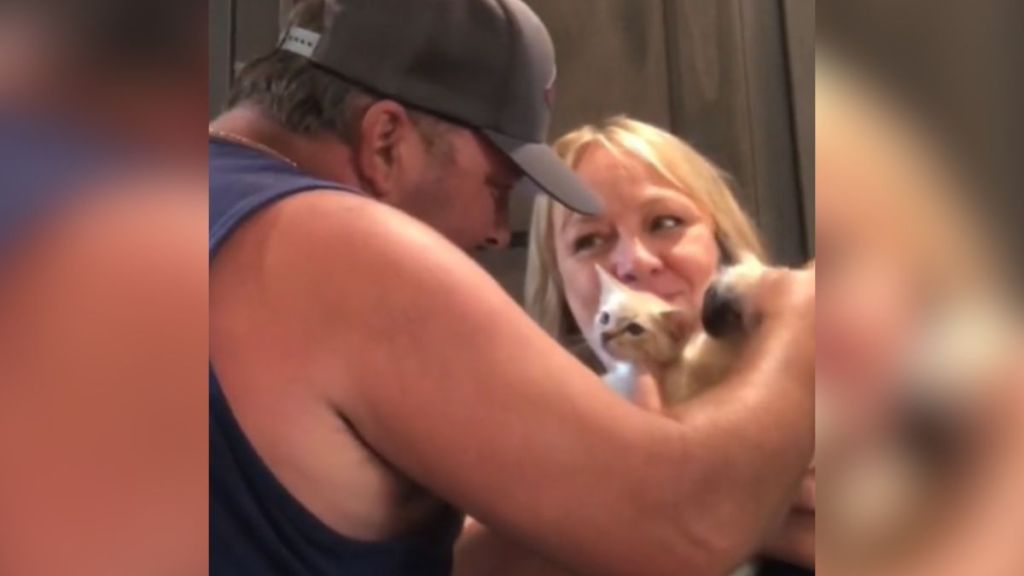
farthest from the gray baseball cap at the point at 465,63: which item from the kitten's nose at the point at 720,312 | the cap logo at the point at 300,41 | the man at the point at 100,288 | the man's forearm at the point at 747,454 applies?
the man at the point at 100,288

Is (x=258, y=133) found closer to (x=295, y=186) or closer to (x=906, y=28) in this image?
(x=295, y=186)

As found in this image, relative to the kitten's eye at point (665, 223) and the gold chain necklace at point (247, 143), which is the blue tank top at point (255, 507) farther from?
the kitten's eye at point (665, 223)

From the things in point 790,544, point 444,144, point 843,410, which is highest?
point 843,410

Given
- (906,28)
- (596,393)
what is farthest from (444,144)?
(906,28)

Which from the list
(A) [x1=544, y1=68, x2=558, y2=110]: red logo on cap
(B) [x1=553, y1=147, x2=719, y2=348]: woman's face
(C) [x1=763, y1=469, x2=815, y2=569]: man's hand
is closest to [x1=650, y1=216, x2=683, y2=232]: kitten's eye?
(B) [x1=553, y1=147, x2=719, y2=348]: woman's face

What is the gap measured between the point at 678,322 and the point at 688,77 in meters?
0.16

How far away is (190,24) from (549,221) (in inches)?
19.0

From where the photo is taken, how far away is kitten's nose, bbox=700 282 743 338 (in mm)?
594

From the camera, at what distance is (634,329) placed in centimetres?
66

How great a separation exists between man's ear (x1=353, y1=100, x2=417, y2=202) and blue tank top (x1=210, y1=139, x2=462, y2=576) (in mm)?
Answer: 85

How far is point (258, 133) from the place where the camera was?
626mm

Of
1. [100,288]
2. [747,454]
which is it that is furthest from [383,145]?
[100,288]

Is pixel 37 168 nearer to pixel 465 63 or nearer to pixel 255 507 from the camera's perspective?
pixel 255 507

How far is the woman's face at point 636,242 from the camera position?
66 cm
